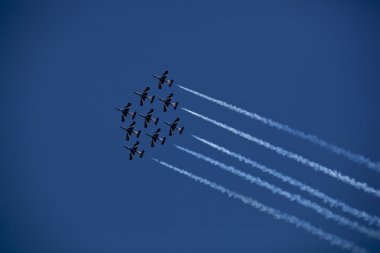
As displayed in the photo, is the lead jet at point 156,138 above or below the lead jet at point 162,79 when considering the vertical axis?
below

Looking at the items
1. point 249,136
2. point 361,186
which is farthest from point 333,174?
point 249,136

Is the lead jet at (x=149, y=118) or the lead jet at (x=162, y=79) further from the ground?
the lead jet at (x=162, y=79)

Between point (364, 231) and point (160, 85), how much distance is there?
122 feet

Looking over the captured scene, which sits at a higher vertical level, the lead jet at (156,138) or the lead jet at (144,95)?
the lead jet at (144,95)

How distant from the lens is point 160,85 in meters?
95.1

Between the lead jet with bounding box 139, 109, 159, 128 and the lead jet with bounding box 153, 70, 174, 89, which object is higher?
the lead jet with bounding box 153, 70, 174, 89

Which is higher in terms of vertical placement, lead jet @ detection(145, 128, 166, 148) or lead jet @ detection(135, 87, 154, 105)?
lead jet @ detection(135, 87, 154, 105)

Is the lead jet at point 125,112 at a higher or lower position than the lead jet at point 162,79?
lower

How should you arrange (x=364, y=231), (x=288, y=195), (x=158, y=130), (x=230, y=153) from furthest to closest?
(x=158, y=130) < (x=230, y=153) < (x=288, y=195) < (x=364, y=231)

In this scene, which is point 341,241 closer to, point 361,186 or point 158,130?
point 361,186

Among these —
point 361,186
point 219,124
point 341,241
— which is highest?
point 219,124

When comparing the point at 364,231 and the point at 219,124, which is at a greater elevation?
the point at 219,124

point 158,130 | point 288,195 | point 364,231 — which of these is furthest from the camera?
point 158,130

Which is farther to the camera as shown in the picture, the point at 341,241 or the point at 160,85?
the point at 160,85
